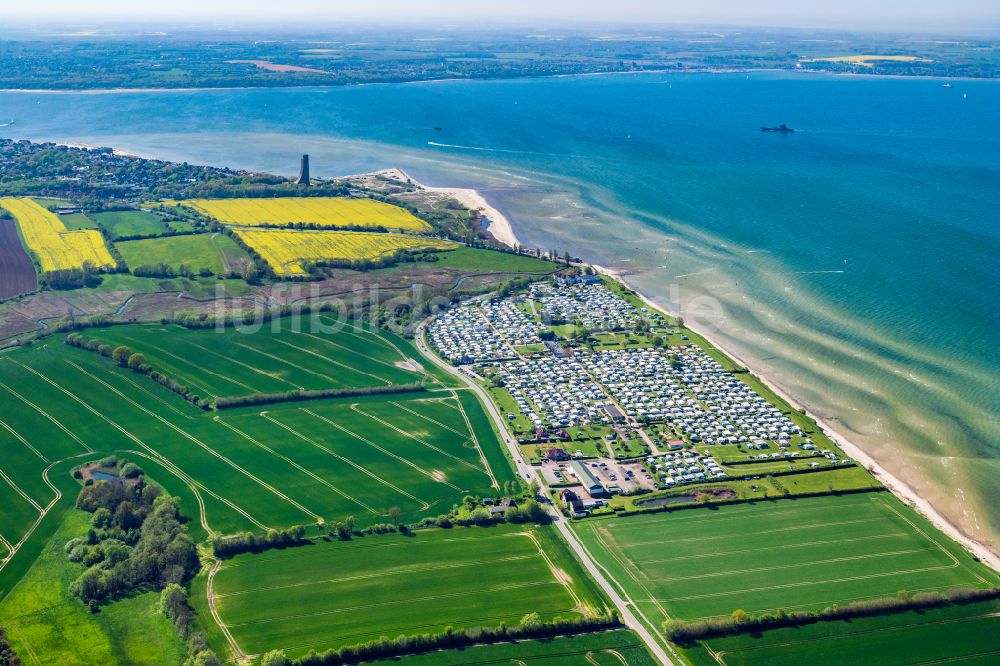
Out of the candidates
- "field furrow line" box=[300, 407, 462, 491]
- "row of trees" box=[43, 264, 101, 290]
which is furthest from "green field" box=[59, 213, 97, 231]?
"field furrow line" box=[300, 407, 462, 491]

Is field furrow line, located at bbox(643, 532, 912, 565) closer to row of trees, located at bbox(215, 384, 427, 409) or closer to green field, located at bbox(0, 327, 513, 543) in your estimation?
green field, located at bbox(0, 327, 513, 543)

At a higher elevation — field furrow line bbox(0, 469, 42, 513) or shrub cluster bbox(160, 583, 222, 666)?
field furrow line bbox(0, 469, 42, 513)

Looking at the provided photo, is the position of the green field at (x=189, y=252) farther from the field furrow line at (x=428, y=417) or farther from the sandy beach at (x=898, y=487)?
the sandy beach at (x=898, y=487)

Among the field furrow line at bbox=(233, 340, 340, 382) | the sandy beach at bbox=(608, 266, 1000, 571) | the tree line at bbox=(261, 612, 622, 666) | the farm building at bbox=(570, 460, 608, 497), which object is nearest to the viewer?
the tree line at bbox=(261, 612, 622, 666)

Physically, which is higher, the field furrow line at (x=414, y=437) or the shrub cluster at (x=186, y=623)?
the field furrow line at (x=414, y=437)

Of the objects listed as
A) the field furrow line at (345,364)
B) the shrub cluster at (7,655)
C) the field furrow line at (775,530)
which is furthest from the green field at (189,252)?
the field furrow line at (775,530)

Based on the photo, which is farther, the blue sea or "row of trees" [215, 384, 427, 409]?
the blue sea

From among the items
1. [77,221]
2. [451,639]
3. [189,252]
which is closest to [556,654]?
[451,639]
